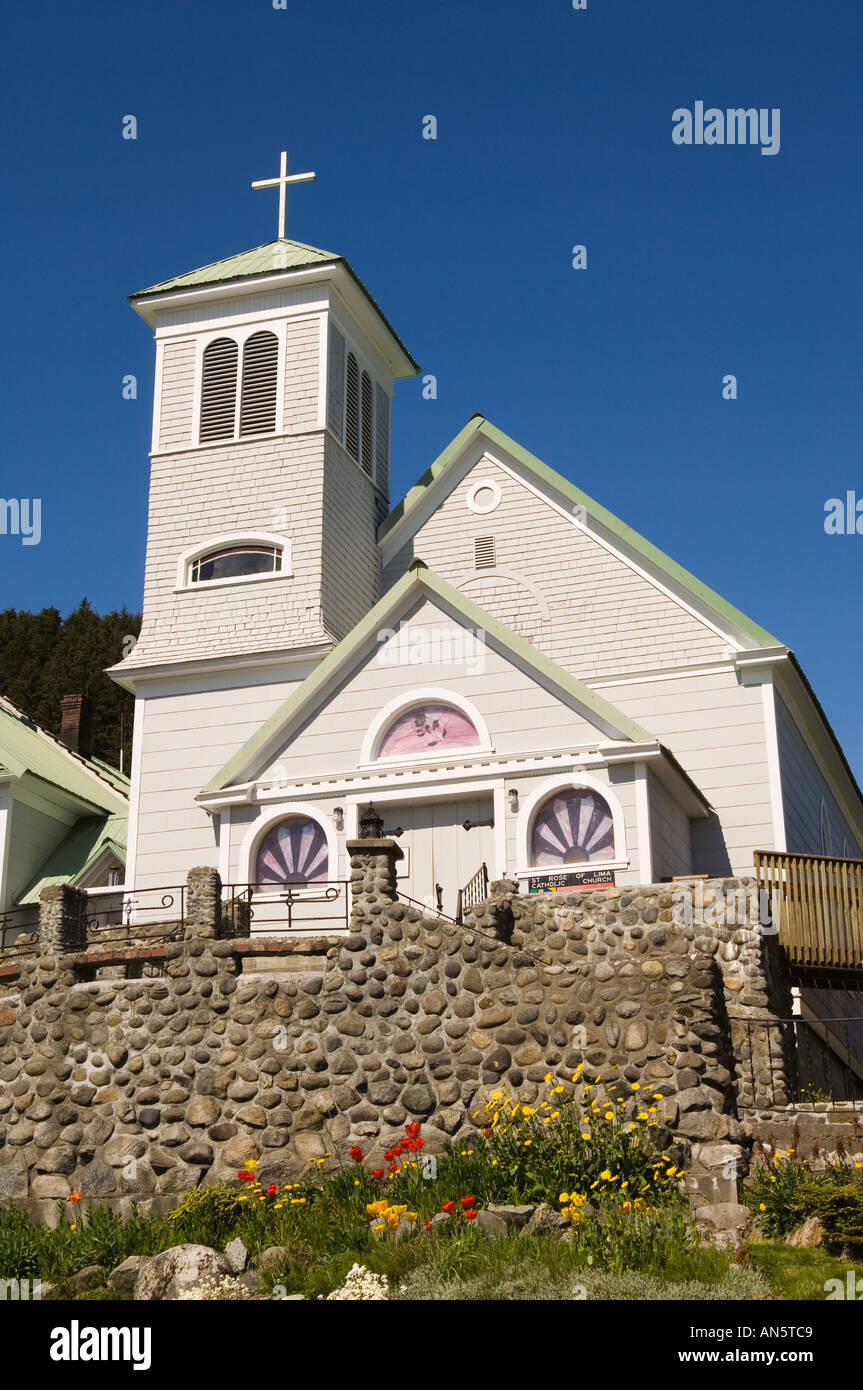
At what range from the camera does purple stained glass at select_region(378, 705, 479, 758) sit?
23625 millimetres

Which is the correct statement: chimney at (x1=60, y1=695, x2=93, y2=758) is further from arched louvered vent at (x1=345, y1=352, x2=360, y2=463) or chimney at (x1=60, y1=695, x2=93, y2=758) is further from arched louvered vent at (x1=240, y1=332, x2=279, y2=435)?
arched louvered vent at (x1=345, y1=352, x2=360, y2=463)

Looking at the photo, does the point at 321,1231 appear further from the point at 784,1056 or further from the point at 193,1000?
the point at 784,1056

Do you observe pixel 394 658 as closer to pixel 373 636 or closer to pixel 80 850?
pixel 373 636

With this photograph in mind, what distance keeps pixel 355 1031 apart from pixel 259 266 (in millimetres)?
17726

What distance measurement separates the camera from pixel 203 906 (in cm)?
1931

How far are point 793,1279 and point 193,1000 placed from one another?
26.5 feet

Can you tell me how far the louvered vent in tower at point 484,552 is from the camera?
29438mm

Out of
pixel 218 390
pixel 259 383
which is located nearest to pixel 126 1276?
pixel 259 383

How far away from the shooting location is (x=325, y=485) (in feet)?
94.9

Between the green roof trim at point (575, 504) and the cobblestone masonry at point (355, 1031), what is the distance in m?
8.58

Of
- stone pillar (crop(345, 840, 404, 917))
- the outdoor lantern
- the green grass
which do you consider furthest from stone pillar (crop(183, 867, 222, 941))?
the green grass

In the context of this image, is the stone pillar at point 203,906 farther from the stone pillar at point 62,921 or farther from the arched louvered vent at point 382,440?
the arched louvered vent at point 382,440

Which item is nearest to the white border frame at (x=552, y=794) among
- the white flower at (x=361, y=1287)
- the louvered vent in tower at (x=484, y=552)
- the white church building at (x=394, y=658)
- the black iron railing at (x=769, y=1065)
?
the white church building at (x=394, y=658)
